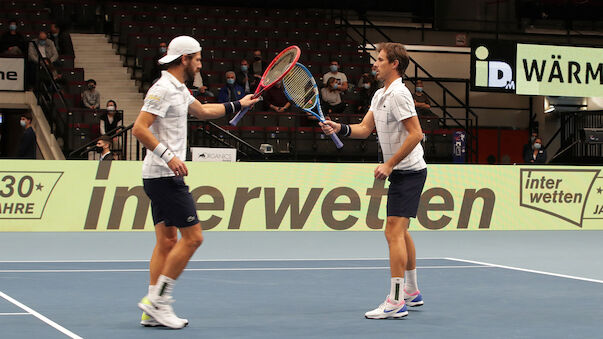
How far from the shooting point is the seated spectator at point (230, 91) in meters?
20.5

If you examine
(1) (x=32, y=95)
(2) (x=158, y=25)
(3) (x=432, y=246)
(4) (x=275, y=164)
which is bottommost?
(3) (x=432, y=246)

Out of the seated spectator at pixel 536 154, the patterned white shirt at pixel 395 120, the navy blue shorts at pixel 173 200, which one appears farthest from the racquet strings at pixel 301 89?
the seated spectator at pixel 536 154

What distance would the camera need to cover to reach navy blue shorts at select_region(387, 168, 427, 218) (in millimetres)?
7402

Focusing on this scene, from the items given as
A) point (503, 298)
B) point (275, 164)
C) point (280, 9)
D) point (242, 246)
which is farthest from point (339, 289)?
point (280, 9)

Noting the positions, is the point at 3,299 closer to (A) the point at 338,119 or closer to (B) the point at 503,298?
(B) the point at 503,298

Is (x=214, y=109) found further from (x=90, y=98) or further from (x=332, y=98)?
(x=332, y=98)

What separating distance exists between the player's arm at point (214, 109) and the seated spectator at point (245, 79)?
13.9 metres

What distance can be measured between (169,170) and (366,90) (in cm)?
1702

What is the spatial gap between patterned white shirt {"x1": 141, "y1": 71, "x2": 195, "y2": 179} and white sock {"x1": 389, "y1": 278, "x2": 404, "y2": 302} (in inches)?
75.1

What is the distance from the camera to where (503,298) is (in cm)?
841

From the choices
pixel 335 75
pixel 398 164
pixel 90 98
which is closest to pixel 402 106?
pixel 398 164

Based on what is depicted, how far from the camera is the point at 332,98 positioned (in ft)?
72.7

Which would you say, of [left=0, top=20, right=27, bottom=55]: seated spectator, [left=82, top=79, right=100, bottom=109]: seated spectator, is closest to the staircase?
[left=82, top=79, right=100, bottom=109]: seated spectator

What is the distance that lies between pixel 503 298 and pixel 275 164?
8.76m
